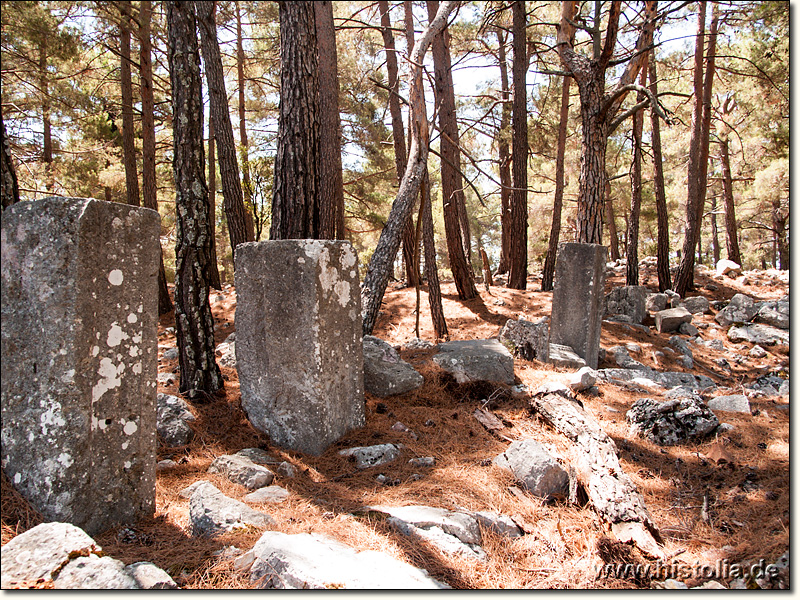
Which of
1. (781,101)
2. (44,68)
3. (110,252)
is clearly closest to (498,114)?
(781,101)

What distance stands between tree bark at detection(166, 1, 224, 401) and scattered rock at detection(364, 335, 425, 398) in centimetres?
143

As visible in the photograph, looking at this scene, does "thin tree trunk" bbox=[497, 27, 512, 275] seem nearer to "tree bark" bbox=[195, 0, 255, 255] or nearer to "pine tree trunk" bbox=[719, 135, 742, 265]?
"pine tree trunk" bbox=[719, 135, 742, 265]

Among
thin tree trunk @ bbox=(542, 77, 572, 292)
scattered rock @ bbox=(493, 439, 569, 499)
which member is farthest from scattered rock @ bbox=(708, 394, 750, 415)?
thin tree trunk @ bbox=(542, 77, 572, 292)

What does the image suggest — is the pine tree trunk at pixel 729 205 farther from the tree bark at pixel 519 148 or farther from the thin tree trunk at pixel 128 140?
the thin tree trunk at pixel 128 140

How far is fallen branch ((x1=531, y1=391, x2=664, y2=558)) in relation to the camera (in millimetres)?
2801

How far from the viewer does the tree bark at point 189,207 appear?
418cm

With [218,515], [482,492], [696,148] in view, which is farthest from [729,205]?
[218,515]

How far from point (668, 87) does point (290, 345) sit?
16069mm

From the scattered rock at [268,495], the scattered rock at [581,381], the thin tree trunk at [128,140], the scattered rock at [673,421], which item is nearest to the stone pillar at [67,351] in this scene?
the scattered rock at [268,495]

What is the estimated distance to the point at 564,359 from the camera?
647cm

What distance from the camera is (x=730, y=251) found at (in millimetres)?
15219

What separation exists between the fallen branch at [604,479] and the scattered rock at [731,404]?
1.66 meters

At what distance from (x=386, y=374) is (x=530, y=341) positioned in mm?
2405

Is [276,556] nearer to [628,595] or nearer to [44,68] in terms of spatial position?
[628,595]
